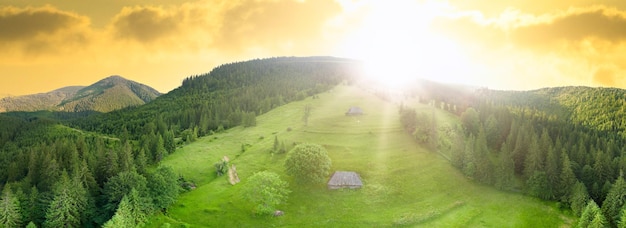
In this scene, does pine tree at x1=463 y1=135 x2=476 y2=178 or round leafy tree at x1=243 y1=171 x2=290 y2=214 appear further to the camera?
pine tree at x1=463 y1=135 x2=476 y2=178

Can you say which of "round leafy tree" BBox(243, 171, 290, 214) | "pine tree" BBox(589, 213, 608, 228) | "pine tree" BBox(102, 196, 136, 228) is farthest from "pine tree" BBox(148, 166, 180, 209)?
"pine tree" BBox(589, 213, 608, 228)

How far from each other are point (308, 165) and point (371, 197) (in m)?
21.5

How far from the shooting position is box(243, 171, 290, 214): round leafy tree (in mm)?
110562

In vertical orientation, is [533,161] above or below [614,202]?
above

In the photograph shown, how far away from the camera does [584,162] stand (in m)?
130

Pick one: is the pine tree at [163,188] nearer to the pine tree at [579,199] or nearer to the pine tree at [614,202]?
the pine tree at [579,199]

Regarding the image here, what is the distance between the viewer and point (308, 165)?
125 meters

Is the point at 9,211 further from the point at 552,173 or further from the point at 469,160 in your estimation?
the point at 552,173

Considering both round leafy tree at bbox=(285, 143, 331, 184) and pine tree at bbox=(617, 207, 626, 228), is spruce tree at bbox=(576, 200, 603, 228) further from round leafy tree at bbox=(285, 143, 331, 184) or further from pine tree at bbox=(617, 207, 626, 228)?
round leafy tree at bbox=(285, 143, 331, 184)

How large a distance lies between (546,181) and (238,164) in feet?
326

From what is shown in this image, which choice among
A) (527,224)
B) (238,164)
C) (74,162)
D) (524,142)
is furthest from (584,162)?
(74,162)

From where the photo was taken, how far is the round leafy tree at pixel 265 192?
110562mm

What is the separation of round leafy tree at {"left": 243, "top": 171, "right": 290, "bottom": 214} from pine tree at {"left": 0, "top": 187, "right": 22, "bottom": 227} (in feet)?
175

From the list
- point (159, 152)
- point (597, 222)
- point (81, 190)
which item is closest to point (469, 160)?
point (597, 222)
